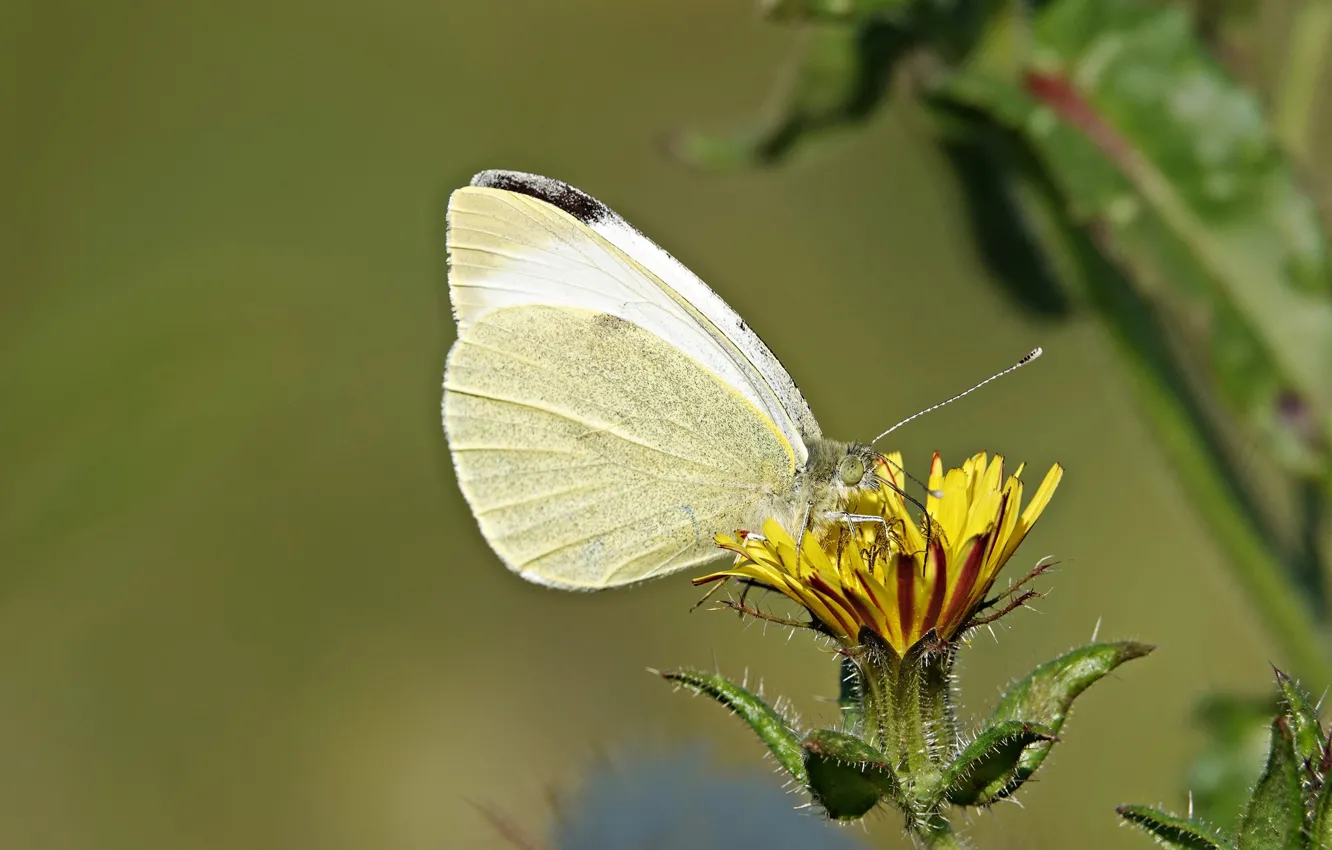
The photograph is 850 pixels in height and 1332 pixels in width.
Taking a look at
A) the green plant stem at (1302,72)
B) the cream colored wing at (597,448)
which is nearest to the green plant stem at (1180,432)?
the green plant stem at (1302,72)

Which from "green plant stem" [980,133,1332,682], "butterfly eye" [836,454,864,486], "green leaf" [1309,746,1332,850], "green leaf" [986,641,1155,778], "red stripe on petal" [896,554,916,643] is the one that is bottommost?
"green leaf" [1309,746,1332,850]

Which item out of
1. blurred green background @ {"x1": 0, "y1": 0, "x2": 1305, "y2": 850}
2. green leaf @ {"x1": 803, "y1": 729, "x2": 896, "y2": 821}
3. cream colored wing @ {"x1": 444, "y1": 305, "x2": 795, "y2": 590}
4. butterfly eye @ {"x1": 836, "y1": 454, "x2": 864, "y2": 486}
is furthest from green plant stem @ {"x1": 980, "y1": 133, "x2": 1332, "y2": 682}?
blurred green background @ {"x1": 0, "y1": 0, "x2": 1305, "y2": 850}

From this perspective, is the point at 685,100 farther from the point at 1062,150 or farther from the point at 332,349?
the point at 1062,150

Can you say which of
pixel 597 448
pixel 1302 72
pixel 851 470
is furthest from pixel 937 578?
pixel 1302 72

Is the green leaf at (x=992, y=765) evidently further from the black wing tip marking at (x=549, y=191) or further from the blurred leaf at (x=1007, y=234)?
the black wing tip marking at (x=549, y=191)

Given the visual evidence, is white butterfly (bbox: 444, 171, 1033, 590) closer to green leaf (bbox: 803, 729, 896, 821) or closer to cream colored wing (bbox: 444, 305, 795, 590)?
cream colored wing (bbox: 444, 305, 795, 590)

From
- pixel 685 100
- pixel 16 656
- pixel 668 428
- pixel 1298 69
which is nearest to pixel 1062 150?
pixel 1298 69

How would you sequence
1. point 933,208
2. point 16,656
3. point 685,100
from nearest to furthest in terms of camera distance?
point 16,656
point 933,208
point 685,100
